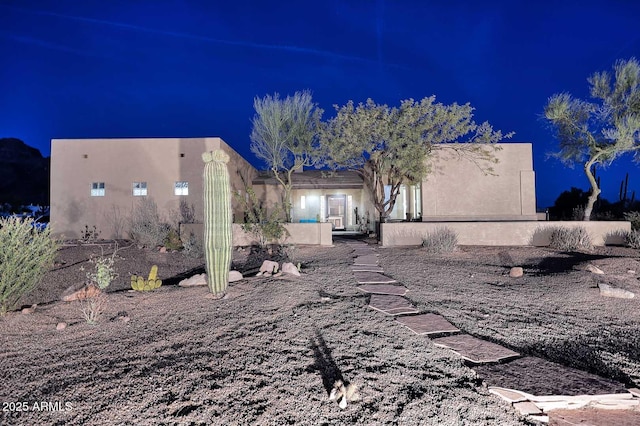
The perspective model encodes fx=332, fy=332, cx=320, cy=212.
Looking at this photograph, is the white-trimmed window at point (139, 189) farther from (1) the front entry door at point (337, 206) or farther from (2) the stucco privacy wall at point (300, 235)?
(1) the front entry door at point (337, 206)

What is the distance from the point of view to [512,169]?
45.4 feet

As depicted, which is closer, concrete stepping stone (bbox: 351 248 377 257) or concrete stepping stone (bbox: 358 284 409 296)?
concrete stepping stone (bbox: 358 284 409 296)

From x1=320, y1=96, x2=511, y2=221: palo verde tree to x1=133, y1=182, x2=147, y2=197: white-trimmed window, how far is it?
8089mm

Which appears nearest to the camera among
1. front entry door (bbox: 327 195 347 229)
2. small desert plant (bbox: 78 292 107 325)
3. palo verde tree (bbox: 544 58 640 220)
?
small desert plant (bbox: 78 292 107 325)

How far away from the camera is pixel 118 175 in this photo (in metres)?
14.5

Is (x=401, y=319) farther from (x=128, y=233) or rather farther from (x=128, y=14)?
(x=128, y=14)

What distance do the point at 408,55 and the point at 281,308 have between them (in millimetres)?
50326

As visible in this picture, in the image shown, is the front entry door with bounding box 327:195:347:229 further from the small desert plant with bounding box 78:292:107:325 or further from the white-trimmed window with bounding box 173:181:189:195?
the small desert plant with bounding box 78:292:107:325

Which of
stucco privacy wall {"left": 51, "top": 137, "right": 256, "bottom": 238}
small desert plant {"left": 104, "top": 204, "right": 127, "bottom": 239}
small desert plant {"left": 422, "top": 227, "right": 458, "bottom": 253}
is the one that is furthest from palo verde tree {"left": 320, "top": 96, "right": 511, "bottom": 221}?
small desert plant {"left": 104, "top": 204, "right": 127, "bottom": 239}

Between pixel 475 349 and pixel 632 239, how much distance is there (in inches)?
403

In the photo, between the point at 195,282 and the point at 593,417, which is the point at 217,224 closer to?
the point at 195,282

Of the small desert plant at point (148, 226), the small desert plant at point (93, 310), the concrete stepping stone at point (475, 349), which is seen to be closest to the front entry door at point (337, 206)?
the small desert plant at point (148, 226)

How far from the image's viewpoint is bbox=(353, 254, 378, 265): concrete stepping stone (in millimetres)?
8344

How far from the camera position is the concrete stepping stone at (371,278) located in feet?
21.1
